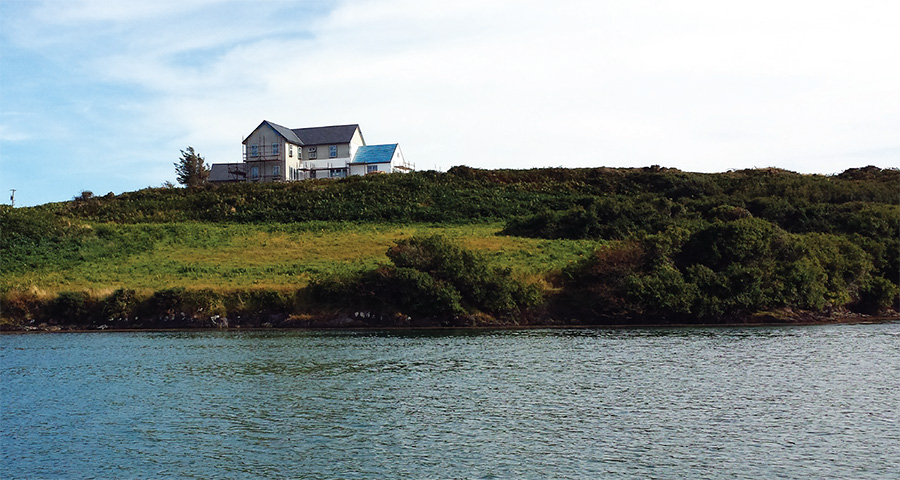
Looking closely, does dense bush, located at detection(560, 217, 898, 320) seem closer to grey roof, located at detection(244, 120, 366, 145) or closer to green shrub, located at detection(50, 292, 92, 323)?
green shrub, located at detection(50, 292, 92, 323)

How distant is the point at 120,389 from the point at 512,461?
1819 cm

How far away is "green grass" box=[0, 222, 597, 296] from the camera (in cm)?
5912

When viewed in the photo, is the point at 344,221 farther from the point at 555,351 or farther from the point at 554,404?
the point at 554,404

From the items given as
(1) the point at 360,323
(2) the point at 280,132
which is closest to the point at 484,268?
(1) the point at 360,323

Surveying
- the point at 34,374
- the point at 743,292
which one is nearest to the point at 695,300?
the point at 743,292

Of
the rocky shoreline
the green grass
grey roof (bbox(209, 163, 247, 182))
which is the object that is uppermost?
grey roof (bbox(209, 163, 247, 182))

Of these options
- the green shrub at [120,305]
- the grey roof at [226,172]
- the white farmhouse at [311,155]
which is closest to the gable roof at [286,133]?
the white farmhouse at [311,155]

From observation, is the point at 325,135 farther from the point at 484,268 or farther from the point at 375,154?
the point at 484,268

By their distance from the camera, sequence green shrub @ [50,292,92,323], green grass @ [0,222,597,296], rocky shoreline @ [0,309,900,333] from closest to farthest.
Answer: rocky shoreline @ [0,309,900,333] → green shrub @ [50,292,92,323] → green grass @ [0,222,597,296]

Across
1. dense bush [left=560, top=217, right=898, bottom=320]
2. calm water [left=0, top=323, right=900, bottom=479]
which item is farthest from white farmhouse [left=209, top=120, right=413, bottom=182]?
calm water [left=0, top=323, right=900, bottom=479]

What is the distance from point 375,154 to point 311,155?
30.9ft

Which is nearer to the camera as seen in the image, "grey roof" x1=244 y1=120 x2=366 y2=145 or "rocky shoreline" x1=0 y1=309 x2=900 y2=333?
"rocky shoreline" x1=0 y1=309 x2=900 y2=333

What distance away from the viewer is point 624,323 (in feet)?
180

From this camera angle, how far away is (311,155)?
117938mm
